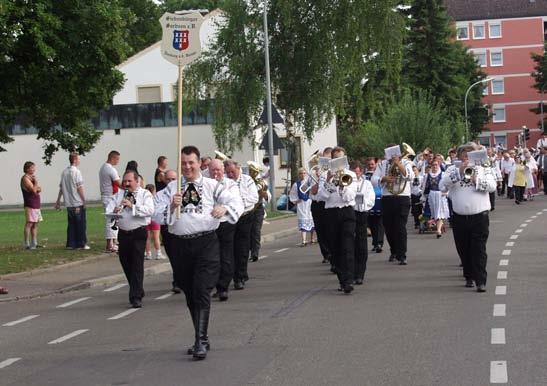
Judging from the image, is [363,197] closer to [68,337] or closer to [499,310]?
[499,310]

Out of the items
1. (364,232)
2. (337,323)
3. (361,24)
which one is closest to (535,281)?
(364,232)

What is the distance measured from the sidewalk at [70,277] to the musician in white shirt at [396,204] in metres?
3.95

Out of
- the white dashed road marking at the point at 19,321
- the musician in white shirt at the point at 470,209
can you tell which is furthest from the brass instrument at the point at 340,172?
the white dashed road marking at the point at 19,321

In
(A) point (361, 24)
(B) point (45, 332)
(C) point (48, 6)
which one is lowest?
(B) point (45, 332)

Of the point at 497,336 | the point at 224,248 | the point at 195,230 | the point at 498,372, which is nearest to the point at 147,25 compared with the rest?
the point at 224,248

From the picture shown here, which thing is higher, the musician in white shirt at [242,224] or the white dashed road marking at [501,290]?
the musician in white shirt at [242,224]

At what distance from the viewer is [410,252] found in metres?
20.6

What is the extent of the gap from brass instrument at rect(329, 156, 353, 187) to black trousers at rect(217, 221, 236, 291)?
60.7 inches

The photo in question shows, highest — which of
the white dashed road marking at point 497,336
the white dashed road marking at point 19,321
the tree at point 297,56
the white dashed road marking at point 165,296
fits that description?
the tree at point 297,56

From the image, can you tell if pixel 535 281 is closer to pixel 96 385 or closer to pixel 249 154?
pixel 96 385

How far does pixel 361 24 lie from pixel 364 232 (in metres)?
26.9

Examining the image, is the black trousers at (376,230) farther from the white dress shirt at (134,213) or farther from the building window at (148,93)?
the building window at (148,93)

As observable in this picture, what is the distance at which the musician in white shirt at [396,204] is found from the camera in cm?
1838

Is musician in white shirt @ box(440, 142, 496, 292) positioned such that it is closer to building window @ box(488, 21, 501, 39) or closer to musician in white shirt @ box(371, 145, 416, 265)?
musician in white shirt @ box(371, 145, 416, 265)
